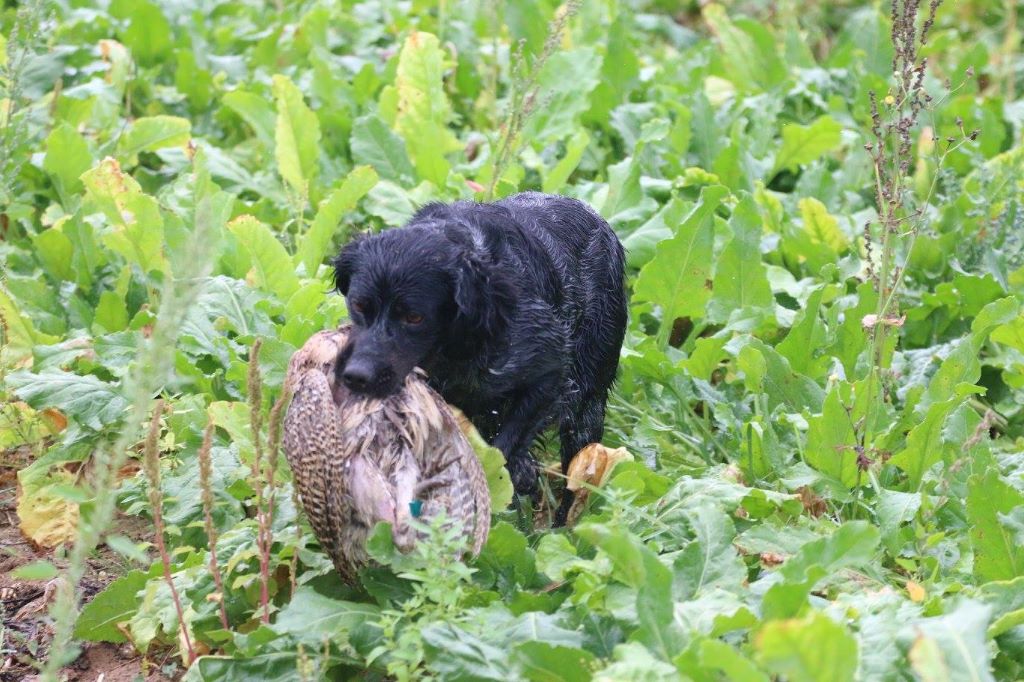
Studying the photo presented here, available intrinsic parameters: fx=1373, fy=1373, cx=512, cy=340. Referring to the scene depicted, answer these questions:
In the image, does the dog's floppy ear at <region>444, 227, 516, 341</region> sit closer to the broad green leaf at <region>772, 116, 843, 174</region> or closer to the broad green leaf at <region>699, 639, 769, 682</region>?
the broad green leaf at <region>699, 639, 769, 682</region>

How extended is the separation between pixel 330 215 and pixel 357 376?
1958mm

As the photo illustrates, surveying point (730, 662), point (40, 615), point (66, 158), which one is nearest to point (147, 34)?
point (66, 158)

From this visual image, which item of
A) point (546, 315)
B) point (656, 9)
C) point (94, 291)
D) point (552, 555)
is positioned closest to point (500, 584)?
point (552, 555)

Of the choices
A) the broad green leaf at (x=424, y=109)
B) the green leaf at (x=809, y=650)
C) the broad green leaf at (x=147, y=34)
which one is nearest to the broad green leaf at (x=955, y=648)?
the green leaf at (x=809, y=650)

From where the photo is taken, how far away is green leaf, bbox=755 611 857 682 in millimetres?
2709

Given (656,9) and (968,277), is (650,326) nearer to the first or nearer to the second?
(968,277)

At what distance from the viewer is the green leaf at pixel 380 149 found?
638 centimetres

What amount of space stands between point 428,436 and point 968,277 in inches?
119

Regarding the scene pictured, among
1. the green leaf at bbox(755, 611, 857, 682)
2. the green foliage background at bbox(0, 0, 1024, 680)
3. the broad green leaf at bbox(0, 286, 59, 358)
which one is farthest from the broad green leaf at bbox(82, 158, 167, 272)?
the green leaf at bbox(755, 611, 857, 682)

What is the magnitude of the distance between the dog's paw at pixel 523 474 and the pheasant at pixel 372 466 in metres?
0.51

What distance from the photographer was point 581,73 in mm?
7004

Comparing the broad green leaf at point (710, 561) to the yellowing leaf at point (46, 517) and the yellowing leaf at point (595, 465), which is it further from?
the yellowing leaf at point (46, 517)

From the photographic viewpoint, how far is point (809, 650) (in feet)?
9.00

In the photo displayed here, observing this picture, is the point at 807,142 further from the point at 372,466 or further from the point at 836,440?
the point at 372,466
